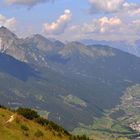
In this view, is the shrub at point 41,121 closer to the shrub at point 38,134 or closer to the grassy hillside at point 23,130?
the grassy hillside at point 23,130

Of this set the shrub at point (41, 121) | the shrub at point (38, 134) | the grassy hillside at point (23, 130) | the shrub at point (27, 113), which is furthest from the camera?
the shrub at point (27, 113)

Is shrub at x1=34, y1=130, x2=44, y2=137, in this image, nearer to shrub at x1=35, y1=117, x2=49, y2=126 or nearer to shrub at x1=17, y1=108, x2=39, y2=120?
shrub at x1=35, y1=117, x2=49, y2=126

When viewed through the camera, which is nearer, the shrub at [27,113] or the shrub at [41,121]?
the shrub at [41,121]

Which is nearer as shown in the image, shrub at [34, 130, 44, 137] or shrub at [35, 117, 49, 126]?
shrub at [34, 130, 44, 137]

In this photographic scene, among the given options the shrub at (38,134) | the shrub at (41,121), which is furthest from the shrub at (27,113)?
the shrub at (38,134)

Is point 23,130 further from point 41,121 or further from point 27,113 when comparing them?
point 27,113

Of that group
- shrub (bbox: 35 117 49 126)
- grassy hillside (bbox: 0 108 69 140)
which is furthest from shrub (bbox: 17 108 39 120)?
grassy hillside (bbox: 0 108 69 140)

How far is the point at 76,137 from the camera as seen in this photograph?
144 feet

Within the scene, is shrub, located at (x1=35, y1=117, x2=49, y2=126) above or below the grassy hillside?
above

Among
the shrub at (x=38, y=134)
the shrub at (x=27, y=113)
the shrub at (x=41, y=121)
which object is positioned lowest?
the shrub at (x=38, y=134)

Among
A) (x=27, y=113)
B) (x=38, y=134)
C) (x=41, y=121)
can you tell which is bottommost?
(x=38, y=134)

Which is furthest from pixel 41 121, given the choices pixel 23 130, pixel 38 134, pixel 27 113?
pixel 23 130

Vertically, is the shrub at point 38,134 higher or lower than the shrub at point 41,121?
lower

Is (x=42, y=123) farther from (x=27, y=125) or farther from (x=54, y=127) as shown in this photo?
(x=27, y=125)
